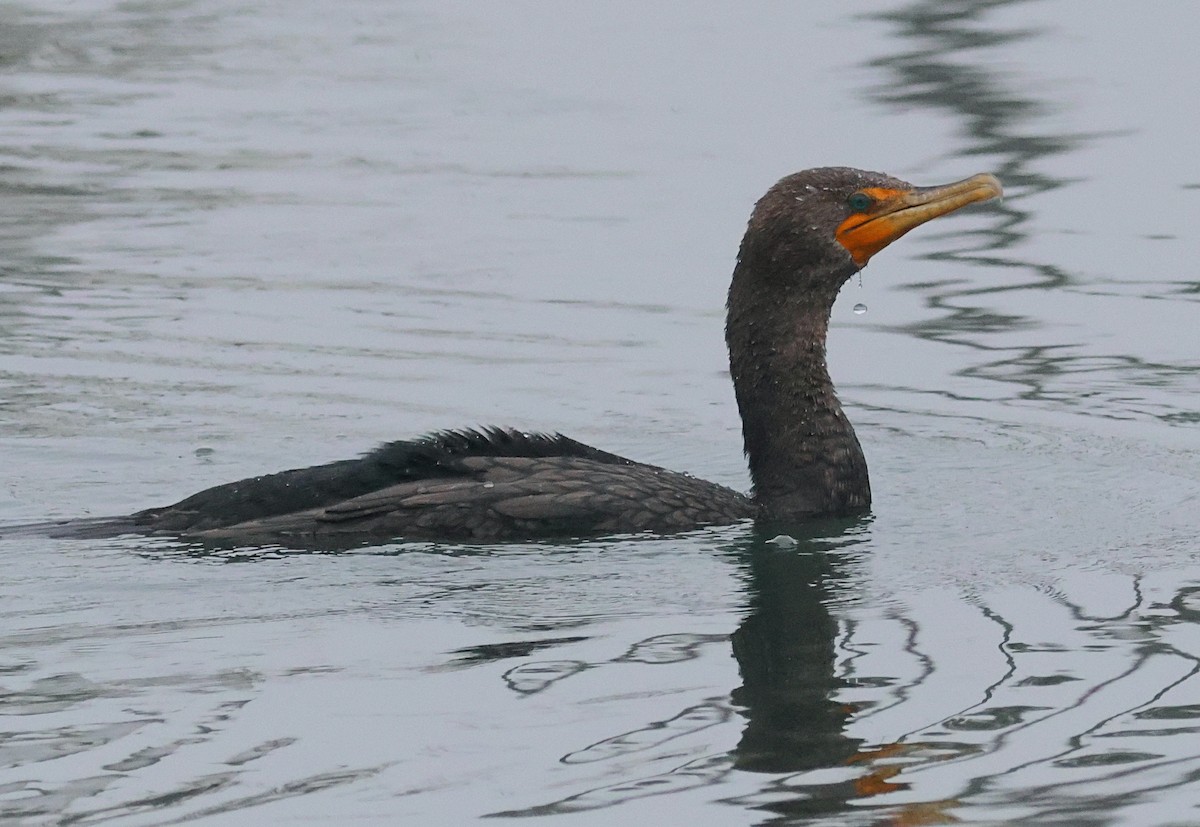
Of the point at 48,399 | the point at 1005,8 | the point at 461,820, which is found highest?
the point at 1005,8

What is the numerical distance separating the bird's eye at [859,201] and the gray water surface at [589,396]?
3.67 feet

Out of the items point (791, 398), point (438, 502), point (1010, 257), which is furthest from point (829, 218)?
point (1010, 257)

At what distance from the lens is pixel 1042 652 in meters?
6.36

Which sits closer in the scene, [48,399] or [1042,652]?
[1042,652]

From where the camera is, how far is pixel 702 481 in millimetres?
8000

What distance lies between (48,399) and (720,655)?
4.43m

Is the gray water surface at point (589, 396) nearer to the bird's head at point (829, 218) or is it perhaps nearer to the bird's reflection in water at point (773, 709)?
the bird's reflection in water at point (773, 709)

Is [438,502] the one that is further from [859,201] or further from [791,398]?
[859,201]

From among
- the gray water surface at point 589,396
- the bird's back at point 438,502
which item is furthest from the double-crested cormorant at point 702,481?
the gray water surface at point 589,396

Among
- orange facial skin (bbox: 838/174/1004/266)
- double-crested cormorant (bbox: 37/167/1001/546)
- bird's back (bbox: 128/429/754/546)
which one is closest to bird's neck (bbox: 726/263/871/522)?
double-crested cormorant (bbox: 37/167/1001/546)

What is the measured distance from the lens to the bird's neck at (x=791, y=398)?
803cm

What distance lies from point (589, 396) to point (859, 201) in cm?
232

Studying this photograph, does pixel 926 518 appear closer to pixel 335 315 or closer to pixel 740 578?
pixel 740 578

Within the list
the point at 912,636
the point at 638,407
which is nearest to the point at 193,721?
the point at 912,636
